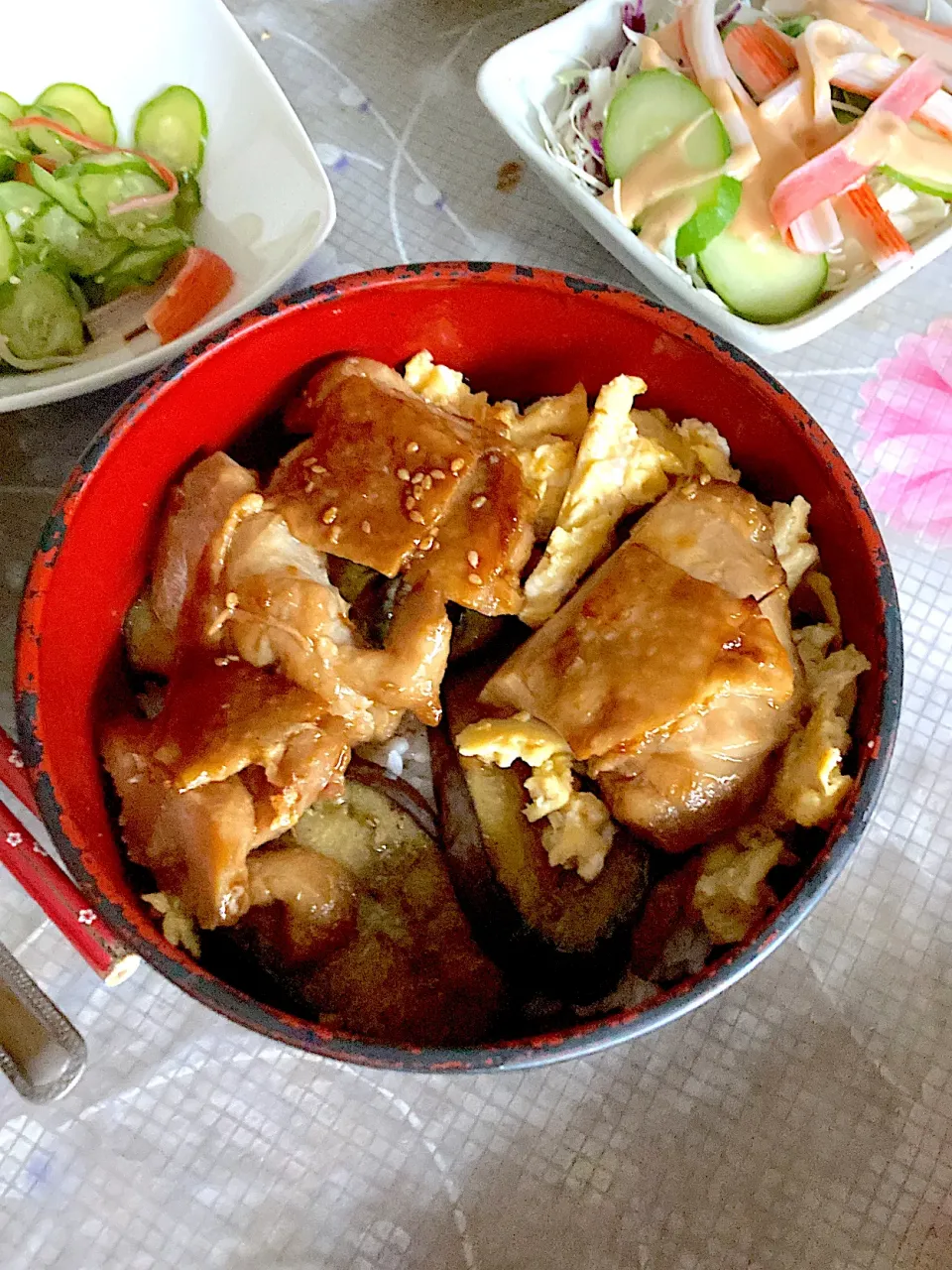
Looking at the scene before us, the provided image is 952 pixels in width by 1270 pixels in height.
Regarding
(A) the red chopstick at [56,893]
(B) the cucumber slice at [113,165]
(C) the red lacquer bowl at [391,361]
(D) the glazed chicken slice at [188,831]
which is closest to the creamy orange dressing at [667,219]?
(C) the red lacquer bowl at [391,361]

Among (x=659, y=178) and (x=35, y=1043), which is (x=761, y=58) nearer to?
(x=659, y=178)

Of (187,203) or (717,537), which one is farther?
(187,203)

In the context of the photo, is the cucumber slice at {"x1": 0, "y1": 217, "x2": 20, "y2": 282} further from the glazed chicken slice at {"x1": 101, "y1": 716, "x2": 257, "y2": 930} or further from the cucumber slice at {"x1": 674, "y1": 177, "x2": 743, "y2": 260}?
the cucumber slice at {"x1": 674, "y1": 177, "x2": 743, "y2": 260}

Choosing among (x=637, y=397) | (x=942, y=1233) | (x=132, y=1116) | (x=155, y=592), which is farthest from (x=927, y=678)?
(x=132, y=1116)

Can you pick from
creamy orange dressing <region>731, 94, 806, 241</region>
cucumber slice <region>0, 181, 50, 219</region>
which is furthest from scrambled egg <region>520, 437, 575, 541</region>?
cucumber slice <region>0, 181, 50, 219</region>

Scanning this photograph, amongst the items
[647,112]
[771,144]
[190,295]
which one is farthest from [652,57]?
[190,295]

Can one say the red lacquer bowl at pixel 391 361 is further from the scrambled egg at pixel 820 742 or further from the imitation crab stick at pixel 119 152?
the imitation crab stick at pixel 119 152

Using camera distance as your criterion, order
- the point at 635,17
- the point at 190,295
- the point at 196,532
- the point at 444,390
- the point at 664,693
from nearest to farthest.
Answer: the point at 664,693 < the point at 196,532 < the point at 444,390 < the point at 190,295 < the point at 635,17
